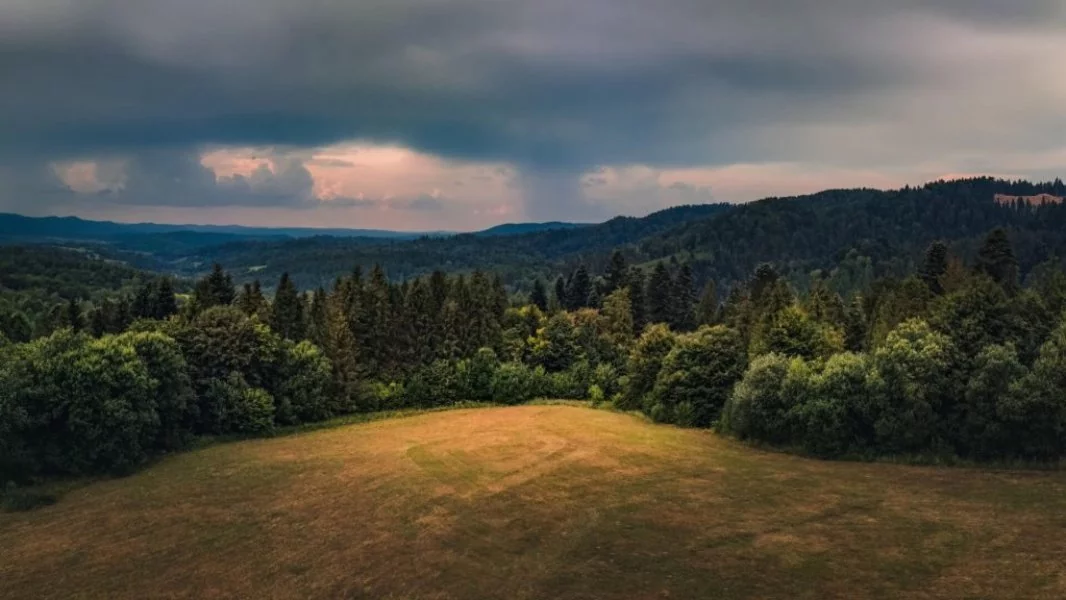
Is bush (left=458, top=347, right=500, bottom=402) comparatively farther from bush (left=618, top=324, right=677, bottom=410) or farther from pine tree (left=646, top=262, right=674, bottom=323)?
pine tree (left=646, top=262, right=674, bottom=323)

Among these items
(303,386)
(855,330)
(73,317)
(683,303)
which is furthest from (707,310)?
(73,317)

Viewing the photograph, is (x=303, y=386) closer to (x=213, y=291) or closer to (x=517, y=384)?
(x=213, y=291)

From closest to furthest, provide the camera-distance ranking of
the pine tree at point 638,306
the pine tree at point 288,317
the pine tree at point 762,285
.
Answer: the pine tree at point 288,317
the pine tree at point 762,285
the pine tree at point 638,306

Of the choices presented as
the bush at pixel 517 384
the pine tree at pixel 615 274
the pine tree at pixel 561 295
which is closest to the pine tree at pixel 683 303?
the pine tree at pixel 615 274

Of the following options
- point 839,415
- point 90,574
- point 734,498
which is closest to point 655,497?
point 734,498

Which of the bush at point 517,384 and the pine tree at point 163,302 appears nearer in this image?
the bush at point 517,384

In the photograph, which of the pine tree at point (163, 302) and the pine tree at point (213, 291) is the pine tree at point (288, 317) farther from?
the pine tree at point (163, 302)
